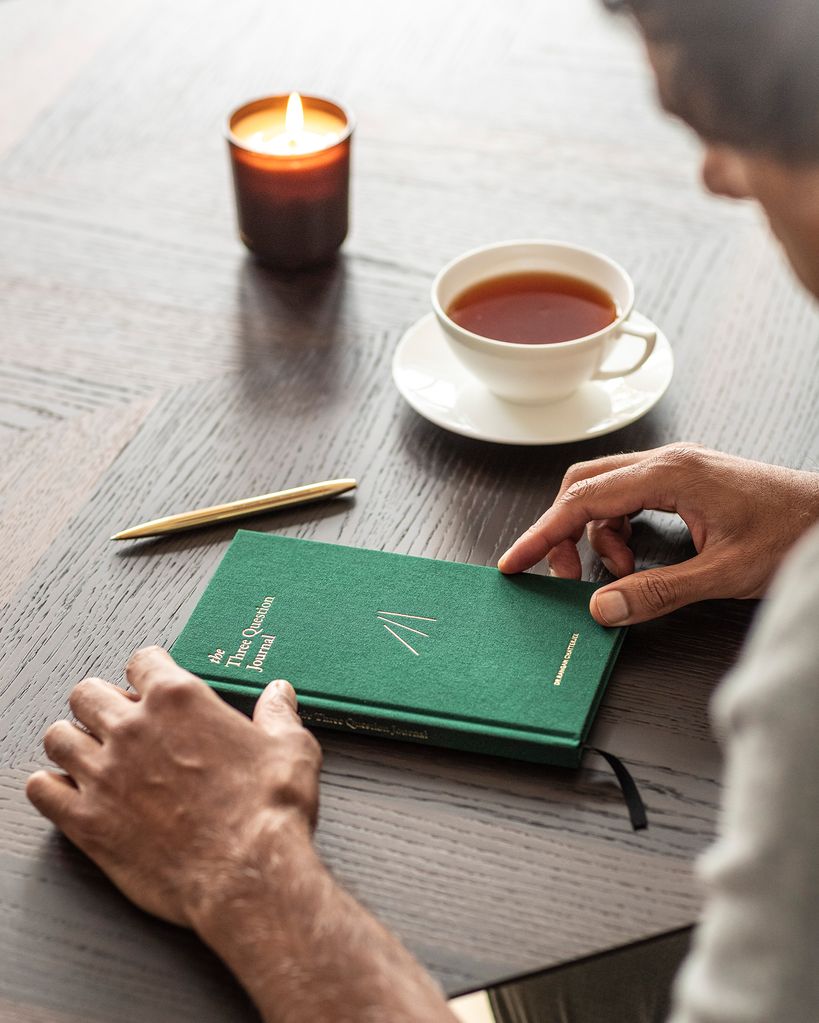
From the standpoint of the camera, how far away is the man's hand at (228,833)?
2.20 ft

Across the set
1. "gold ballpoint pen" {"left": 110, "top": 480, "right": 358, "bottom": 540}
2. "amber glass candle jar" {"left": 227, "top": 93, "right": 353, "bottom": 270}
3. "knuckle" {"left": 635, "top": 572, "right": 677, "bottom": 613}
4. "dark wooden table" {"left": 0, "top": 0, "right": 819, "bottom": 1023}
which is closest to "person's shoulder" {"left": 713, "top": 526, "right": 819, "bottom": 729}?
"dark wooden table" {"left": 0, "top": 0, "right": 819, "bottom": 1023}

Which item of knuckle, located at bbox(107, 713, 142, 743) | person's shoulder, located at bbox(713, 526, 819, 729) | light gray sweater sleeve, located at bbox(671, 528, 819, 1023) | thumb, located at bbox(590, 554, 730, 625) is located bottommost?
thumb, located at bbox(590, 554, 730, 625)

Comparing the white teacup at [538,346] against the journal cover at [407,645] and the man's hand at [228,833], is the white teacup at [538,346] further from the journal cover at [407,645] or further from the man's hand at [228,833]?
the man's hand at [228,833]

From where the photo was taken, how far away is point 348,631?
0.87 m

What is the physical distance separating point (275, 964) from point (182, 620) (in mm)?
314

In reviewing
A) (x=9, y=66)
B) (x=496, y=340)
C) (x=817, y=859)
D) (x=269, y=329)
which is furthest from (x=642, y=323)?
(x=9, y=66)

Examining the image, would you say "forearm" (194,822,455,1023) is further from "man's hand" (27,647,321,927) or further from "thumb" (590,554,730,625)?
"thumb" (590,554,730,625)

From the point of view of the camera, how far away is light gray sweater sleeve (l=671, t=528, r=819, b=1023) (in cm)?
50

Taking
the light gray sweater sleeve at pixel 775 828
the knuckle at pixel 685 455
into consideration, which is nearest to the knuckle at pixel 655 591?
the knuckle at pixel 685 455

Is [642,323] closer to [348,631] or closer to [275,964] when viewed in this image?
[348,631]

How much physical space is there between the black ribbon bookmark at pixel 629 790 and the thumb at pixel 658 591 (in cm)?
11

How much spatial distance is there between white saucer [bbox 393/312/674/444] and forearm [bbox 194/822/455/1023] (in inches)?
19.6

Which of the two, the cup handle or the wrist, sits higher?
the wrist

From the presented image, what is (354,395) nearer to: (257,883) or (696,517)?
(696,517)
